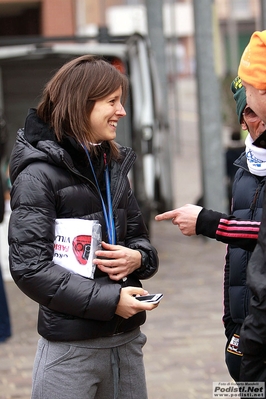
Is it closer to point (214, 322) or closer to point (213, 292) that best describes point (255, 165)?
point (214, 322)

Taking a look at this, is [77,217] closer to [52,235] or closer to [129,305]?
[52,235]

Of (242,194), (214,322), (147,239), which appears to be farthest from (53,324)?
(214,322)

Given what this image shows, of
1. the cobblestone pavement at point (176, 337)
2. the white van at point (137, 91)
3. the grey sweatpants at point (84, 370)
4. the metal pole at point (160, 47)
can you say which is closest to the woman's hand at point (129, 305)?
the grey sweatpants at point (84, 370)

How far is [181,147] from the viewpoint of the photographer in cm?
2923

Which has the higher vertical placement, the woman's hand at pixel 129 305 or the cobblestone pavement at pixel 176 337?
the woman's hand at pixel 129 305

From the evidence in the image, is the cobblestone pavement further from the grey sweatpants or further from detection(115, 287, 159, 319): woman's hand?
detection(115, 287, 159, 319): woman's hand

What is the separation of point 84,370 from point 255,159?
3.26 feet

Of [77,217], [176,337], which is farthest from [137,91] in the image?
[77,217]

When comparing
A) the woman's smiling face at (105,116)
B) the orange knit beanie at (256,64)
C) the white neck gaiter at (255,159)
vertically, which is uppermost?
the orange knit beanie at (256,64)

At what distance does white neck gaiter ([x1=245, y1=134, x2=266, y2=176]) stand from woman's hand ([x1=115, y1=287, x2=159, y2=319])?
606 mm

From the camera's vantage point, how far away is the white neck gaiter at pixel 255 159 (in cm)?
294

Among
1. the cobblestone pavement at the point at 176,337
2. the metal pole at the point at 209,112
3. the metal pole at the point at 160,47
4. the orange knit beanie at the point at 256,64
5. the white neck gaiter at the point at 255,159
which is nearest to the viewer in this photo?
the orange knit beanie at the point at 256,64

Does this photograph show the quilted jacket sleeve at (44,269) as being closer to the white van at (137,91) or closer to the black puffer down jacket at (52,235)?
the black puffer down jacket at (52,235)

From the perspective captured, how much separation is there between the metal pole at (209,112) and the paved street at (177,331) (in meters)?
0.73
